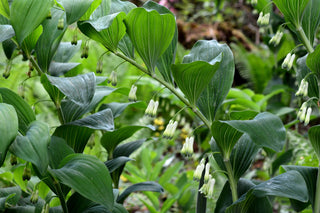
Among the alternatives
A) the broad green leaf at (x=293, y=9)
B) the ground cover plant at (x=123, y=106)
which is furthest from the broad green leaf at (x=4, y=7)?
the broad green leaf at (x=293, y=9)

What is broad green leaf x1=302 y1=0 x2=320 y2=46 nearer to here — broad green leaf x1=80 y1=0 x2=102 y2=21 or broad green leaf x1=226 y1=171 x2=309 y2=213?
broad green leaf x1=226 y1=171 x2=309 y2=213

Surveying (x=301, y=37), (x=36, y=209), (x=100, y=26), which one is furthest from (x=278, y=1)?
(x=36, y=209)

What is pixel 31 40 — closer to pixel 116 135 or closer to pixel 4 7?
pixel 4 7

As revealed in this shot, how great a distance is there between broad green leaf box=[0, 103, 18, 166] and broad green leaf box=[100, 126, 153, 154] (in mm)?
486

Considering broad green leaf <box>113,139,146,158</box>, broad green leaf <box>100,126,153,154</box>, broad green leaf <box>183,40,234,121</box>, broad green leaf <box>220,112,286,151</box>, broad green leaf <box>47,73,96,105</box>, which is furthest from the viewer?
broad green leaf <box>113,139,146,158</box>

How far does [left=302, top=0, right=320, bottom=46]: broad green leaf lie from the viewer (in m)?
1.20

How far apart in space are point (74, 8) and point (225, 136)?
552mm

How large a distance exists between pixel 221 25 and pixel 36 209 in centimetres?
472

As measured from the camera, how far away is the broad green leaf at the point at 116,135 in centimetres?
129

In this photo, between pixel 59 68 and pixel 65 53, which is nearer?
pixel 59 68

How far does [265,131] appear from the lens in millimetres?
883

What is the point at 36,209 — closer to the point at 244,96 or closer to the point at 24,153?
the point at 24,153

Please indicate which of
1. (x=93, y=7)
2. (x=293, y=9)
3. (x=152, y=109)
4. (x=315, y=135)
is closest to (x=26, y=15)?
(x=93, y=7)

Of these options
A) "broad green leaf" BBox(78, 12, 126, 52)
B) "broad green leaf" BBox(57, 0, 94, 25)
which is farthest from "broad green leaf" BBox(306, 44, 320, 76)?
"broad green leaf" BBox(57, 0, 94, 25)
